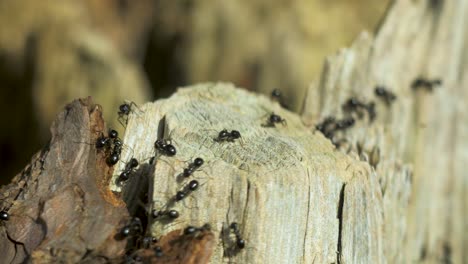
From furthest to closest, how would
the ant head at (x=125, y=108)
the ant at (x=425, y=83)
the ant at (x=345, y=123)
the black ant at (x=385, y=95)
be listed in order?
the ant at (x=425, y=83) → the black ant at (x=385, y=95) → the ant at (x=345, y=123) → the ant head at (x=125, y=108)

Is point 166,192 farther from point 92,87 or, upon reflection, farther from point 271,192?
point 92,87

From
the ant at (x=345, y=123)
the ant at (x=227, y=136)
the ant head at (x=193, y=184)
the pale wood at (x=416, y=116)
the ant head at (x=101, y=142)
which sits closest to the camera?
the ant head at (x=193, y=184)

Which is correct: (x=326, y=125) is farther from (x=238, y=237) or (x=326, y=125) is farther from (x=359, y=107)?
(x=238, y=237)

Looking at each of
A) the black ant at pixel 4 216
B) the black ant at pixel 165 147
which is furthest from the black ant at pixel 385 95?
the black ant at pixel 4 216

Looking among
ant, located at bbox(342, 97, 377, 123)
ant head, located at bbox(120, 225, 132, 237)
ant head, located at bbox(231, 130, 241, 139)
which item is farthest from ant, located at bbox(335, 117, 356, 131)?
ant head, located at bbox(120, 225, 132, 237)

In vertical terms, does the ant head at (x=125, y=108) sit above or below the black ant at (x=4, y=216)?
above

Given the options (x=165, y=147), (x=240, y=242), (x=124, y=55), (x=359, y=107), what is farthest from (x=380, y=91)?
(x=124, y=55)

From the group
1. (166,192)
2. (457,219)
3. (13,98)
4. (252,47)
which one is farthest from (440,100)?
(13,98)

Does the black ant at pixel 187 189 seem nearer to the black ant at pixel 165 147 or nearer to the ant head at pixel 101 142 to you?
the black ant at pixel 165 147
